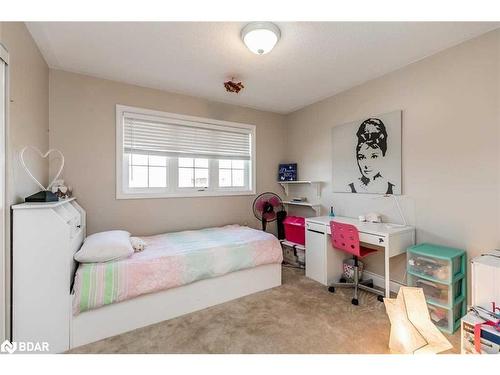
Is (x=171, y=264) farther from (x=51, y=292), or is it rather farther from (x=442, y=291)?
(x=442, y=291)

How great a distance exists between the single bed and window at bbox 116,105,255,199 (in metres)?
0.71

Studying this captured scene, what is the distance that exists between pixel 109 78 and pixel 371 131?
3.09 meters

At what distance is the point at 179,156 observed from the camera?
3.06m

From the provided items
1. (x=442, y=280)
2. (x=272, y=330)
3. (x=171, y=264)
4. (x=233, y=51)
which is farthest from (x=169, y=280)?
(x=442, y=280)

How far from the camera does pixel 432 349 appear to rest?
1.43 metres

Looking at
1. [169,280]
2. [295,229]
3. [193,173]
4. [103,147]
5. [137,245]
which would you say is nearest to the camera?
[169,280]

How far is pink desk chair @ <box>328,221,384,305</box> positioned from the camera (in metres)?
2.26

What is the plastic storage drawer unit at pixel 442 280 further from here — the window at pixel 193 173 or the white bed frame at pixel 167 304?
the window at pixel 193 173

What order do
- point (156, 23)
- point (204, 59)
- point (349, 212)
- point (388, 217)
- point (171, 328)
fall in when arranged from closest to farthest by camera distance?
point (156, 23), point (171, 328), point (204, 59), point (388, 217), point (349, 212)

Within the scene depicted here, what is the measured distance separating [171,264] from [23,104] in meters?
1.68

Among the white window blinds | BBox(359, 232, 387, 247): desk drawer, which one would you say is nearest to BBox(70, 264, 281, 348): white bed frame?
BBox(359, 232, 387, 247): desk drawer

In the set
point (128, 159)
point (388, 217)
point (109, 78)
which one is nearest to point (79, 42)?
point (109, 78)

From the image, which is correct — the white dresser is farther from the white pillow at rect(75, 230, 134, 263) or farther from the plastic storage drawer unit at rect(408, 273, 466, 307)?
the plastic storage drawer unit at rect(408, 273, 466, 307)
